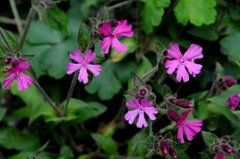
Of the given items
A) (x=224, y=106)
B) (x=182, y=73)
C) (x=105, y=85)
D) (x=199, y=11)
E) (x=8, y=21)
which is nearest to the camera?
(x=182, y=73)

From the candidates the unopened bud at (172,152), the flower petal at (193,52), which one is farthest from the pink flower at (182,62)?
the unopened bud at (172,152)

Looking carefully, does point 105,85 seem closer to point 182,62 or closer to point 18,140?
point 18,140

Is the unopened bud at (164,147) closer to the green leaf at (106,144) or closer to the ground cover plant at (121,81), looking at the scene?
the ground cover plant at (121,81)

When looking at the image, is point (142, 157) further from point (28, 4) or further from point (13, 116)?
point (28, 4)

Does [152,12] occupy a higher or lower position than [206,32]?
higher

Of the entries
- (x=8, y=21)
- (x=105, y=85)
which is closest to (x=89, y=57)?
(x=105, y=85)
